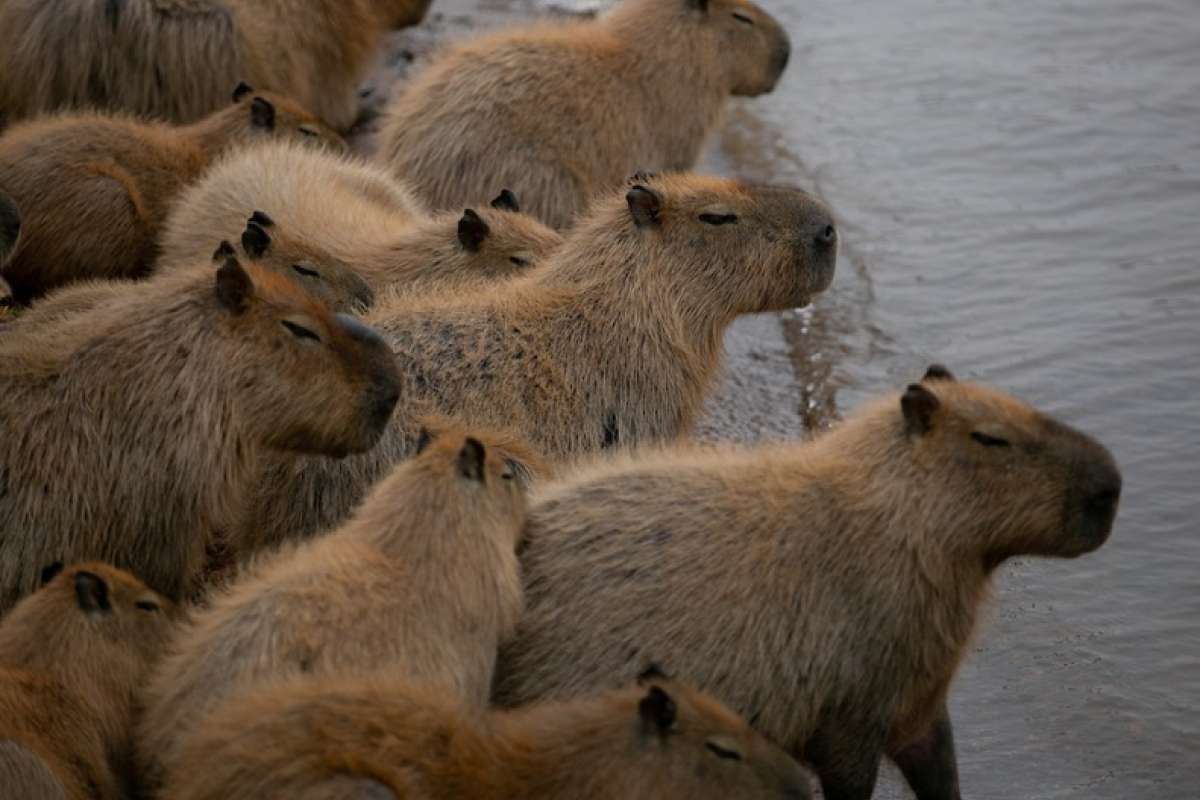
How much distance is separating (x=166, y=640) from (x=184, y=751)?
633 millimetres

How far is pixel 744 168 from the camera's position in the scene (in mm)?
8977

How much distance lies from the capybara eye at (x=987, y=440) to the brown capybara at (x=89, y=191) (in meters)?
2.60

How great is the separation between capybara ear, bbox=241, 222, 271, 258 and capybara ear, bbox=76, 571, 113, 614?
157 cm

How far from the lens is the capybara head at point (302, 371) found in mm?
4801

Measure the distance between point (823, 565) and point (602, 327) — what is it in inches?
53.6

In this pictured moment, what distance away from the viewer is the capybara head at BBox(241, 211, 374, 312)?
18.7ft

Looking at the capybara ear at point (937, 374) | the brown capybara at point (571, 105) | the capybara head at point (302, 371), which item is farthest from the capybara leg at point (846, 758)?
the brown capybara at point (571, 105)

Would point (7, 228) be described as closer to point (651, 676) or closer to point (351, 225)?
point (351, 225)

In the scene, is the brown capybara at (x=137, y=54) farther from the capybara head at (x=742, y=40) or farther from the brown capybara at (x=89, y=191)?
the capybara head at (x=742, y=40)

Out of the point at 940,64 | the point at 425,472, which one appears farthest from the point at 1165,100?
the point at 425,472

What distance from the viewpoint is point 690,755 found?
3777 millimetres

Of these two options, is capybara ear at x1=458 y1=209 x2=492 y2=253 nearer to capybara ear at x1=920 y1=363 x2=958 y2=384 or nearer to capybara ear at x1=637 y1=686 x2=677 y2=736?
capybara ear at x1=920 y1=363 x2=958 y2=384

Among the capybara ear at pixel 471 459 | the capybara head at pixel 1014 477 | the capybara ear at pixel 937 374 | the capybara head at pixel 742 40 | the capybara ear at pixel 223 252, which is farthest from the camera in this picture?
the capybara head at pixel 742 40

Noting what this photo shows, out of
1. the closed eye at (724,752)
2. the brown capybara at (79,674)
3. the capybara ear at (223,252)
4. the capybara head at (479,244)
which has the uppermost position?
the capybara ear at (223,252)
